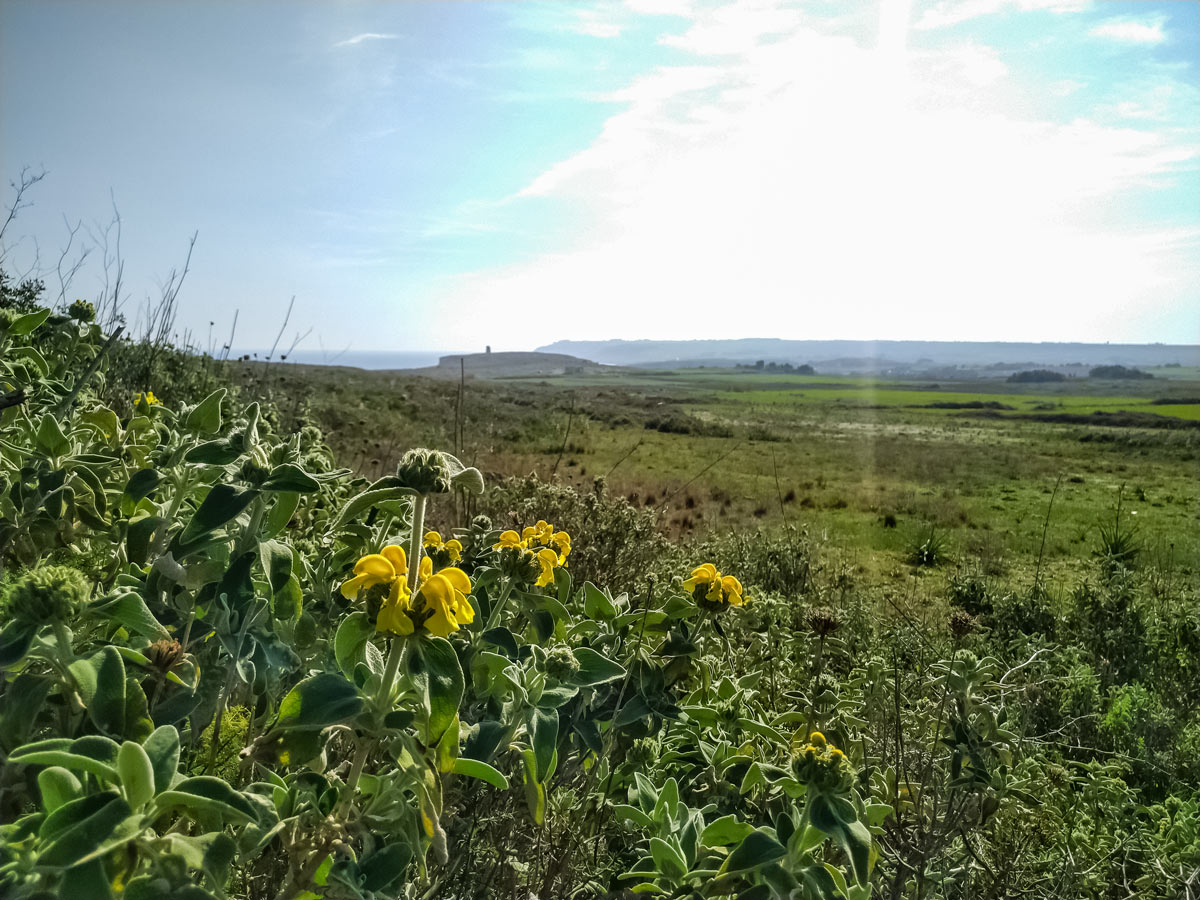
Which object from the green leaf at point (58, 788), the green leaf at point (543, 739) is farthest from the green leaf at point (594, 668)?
the green leaf at point (58, 788)

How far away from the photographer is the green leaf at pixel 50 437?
1.43 metres

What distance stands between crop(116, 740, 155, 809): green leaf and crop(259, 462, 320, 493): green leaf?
410mm

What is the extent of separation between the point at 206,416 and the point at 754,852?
130cm

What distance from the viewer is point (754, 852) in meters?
1.08

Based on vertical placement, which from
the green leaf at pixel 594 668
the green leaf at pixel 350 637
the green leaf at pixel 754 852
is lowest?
the green leaf at pixel 754 852

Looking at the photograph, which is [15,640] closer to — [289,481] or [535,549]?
[289,481]

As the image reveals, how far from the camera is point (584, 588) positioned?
190cm

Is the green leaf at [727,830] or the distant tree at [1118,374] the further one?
the distant tree at [1118,374]

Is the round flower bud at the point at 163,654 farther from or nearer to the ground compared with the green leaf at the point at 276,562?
nearer to the ground

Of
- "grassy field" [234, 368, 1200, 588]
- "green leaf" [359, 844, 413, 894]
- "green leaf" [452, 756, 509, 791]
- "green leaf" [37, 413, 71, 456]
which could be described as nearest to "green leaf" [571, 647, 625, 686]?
"green leaf" [452, 756, 509, 791]

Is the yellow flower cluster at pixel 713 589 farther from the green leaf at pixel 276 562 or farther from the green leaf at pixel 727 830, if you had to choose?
the green leaf at pixel 276 562

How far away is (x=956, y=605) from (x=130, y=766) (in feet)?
21.4

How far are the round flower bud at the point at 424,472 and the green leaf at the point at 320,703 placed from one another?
0.30 metres

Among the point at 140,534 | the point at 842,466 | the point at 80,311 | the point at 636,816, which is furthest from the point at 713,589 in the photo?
the point at 842,466
